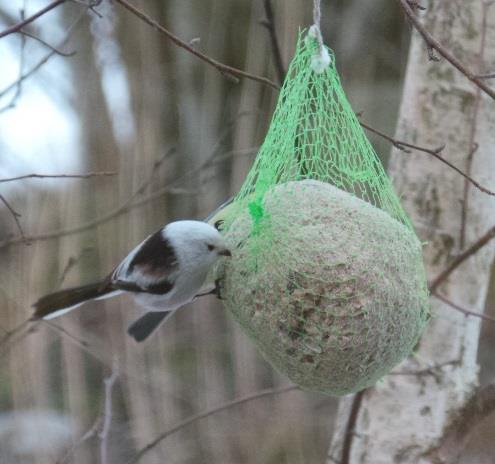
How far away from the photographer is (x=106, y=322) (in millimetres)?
3994

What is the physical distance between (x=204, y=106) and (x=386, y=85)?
104 cm

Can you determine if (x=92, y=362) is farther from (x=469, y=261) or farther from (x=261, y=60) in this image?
(x=469, y=261)

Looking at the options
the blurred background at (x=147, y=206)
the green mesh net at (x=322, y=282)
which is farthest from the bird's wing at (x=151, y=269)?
the blurred background at (x=147, y=206)

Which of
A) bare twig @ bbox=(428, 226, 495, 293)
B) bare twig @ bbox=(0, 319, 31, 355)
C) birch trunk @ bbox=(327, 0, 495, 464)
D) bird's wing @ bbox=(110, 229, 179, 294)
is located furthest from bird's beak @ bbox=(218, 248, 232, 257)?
birch trunk @ bbox=(327, 0, 495, 464)

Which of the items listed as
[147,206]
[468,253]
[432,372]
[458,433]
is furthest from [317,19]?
[147,206]

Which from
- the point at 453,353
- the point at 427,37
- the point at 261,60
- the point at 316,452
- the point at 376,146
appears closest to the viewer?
the point at 427,37

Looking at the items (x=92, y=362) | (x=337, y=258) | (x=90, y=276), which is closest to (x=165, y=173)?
(x=90, y=276)

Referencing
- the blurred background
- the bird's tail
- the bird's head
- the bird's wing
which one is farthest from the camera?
the blurred background

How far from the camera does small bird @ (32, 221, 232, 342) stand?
1.54 metres

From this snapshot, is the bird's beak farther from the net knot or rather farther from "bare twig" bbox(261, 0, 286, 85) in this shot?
"bare twig" bbox(261, 0, 286, 85)

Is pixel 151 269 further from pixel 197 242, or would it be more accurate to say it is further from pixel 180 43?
pixel 180 43

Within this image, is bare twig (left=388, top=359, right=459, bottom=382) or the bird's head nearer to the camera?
the bird's head

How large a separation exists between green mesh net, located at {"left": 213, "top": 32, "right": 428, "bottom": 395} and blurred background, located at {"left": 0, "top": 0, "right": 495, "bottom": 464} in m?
1.90

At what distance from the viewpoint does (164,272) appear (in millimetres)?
1637
